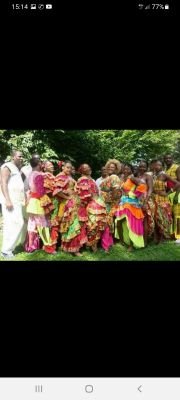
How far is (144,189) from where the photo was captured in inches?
226

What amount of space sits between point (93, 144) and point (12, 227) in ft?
4.21

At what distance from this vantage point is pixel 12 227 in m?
5.68

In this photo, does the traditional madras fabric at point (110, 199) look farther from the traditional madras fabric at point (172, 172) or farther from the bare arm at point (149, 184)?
the traditional madras fabric at point (172, 172)

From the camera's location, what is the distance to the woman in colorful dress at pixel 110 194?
566cm

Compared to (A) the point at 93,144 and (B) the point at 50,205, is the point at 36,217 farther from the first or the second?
(A) the point at 93,144

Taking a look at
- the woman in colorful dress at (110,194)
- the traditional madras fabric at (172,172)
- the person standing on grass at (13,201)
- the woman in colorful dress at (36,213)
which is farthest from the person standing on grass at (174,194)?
the person standing on grass at (13,201)

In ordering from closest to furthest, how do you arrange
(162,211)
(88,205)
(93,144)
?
(93,144), (88,205), (162,211)

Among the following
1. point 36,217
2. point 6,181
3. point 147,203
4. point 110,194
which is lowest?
point 36,217

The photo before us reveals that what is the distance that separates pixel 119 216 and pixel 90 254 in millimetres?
533

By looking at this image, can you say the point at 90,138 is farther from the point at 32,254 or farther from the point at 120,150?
the point at 32,254

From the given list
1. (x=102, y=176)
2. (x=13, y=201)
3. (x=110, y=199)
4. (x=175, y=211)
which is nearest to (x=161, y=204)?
(x=175, y=211)

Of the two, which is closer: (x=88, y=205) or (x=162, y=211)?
(x=88, y=205)

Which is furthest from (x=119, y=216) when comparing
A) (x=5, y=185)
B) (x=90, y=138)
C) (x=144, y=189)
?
(x=5, y=185)

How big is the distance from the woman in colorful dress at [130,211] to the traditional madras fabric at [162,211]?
15 centimetres
